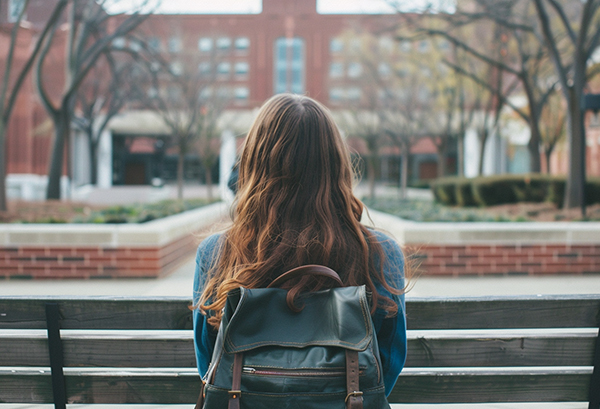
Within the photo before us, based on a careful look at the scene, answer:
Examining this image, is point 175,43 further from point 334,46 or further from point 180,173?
point 334,46

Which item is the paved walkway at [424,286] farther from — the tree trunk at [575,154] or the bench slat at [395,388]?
the tree trunk at [575,154]

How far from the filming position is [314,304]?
1.59 meters

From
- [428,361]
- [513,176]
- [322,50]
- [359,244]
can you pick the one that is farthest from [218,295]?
[322,50]

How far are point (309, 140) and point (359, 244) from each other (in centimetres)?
37

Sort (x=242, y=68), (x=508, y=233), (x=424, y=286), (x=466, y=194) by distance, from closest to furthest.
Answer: (x=424, y=286) → (x=508, y=233) → (x=466, y=194) → (x=242, y=68)

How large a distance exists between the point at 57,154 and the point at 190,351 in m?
15.1

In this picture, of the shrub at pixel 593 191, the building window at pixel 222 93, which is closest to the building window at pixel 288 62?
the building window at pixel 222 93

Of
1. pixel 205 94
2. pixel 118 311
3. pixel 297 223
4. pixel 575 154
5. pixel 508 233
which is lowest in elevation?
pixel 508 233

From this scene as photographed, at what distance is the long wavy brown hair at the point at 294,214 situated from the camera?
1.72 m

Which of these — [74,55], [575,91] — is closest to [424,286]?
[575,91]

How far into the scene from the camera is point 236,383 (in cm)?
152

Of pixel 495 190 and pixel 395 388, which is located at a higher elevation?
pixel 495 190

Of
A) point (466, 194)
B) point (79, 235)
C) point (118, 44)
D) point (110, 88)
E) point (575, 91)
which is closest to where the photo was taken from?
point (79, 235)

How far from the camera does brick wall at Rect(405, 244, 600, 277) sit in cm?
809
